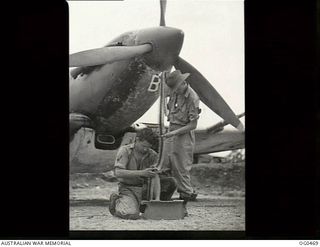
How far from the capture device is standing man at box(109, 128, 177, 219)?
573cm

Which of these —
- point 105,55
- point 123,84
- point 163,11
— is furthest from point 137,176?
point 163,11

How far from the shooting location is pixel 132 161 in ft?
18.8

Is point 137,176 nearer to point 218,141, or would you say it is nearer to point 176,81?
point 218,141

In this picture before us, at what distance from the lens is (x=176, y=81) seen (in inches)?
226

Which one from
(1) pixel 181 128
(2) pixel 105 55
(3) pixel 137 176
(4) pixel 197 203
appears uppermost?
(2) pixel 105 55

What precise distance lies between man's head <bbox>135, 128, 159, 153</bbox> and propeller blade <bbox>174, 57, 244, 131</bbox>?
65 cm

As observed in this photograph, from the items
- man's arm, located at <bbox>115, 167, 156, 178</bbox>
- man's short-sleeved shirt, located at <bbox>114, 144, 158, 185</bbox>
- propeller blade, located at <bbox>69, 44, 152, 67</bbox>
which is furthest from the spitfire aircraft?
man's arm, located at <bbox>115, 167, 156, 178</bbox>

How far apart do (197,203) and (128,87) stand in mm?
1409

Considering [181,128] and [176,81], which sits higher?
[176,81]
